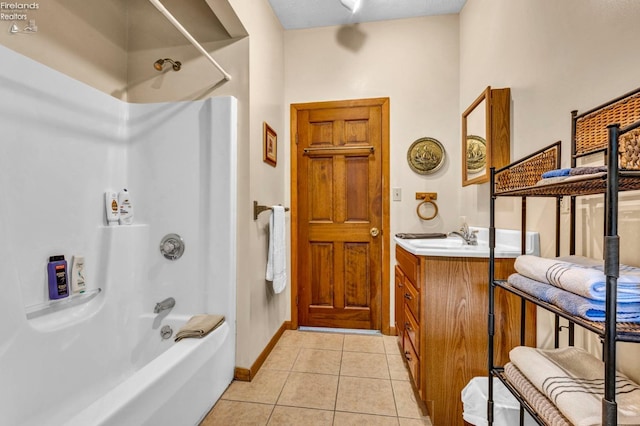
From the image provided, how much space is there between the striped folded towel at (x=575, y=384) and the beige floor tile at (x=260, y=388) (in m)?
1.34

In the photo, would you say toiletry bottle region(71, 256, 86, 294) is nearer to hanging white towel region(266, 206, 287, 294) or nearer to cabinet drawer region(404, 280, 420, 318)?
hanging white towel region(266, 206, 287, 294)

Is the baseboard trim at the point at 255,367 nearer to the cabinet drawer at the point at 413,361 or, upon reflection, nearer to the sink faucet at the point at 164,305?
the sink faucet at the point at 164,305

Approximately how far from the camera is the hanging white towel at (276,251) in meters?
2.11

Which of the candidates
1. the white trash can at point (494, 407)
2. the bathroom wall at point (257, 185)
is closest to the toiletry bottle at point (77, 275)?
the bathroom wall at point (257, 185)

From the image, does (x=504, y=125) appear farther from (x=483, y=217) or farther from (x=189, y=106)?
(x=189, y=106)

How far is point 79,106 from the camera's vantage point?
146 cm

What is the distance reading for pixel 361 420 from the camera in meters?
1.52

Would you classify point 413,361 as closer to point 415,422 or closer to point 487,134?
point 415,422

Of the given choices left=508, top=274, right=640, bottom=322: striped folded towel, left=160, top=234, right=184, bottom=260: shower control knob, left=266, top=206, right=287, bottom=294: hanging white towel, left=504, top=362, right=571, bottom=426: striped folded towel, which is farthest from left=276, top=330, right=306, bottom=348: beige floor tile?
left=508, top=274, right=640, bottom=322: striped folded towel

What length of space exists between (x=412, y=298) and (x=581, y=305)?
0.99 m

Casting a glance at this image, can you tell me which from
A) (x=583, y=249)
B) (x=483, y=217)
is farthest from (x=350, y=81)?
(x=583, y=249)

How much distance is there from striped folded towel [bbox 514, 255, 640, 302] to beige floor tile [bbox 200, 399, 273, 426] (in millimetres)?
1482

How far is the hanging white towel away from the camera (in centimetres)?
211

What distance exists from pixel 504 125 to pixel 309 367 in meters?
2.05
